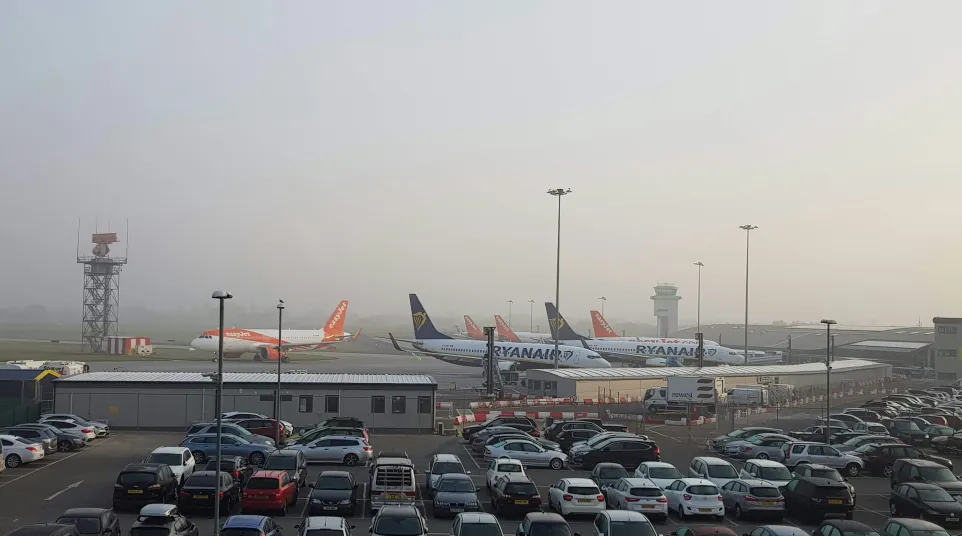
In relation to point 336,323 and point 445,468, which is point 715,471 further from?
point 336,323

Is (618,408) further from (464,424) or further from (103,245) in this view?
(103,245)

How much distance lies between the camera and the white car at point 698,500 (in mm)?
24562

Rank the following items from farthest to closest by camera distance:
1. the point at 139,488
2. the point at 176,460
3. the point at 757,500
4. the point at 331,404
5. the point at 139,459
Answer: the point at 331,404 < the point at 139,459 < the point at 176,460 < the point at 757,500 < the point at 139,488

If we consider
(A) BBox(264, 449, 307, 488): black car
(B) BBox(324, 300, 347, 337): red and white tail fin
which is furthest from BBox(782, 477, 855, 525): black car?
(B) BBox(324, 300, 347, 337): red and white tail fin

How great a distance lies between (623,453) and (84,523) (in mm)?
21670

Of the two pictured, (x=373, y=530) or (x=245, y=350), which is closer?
(x=373, y=530)

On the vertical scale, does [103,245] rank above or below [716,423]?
above

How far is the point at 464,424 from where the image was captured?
162 feet

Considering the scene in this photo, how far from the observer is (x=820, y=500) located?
24.6 metres

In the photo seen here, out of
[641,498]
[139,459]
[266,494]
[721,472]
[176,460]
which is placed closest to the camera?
[266,494]

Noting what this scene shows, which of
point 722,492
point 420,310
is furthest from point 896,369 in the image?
point 722,492

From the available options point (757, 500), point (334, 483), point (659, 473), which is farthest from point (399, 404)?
point (757, 500)

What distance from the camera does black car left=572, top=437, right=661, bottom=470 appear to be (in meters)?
34.3

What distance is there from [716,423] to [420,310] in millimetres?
55939
